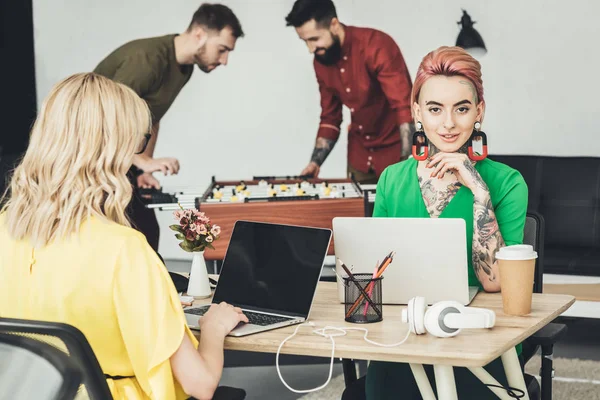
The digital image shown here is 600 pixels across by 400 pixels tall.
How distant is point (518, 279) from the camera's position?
6.05 feet

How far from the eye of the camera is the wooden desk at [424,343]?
5.11 feet

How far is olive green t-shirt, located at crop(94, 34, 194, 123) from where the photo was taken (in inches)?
199

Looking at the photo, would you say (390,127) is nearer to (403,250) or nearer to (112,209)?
(403,250)

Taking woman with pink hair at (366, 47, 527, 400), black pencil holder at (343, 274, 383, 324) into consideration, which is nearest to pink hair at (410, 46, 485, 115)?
woman with pink hair at (366, 47, 527, 400)

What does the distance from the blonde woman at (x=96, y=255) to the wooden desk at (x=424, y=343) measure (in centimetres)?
19

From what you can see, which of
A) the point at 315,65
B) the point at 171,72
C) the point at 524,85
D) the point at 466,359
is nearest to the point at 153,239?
the point at 171,72

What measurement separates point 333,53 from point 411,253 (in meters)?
3.14

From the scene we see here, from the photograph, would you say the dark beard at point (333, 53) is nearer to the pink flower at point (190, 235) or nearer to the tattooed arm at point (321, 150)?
the tattooed arm at point (321, 150)

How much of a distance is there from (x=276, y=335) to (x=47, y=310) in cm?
50

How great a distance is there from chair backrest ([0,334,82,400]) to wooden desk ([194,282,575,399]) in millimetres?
537

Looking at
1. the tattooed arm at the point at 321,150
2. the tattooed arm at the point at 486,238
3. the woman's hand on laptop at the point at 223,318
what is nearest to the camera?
the woman's hand on laptop at the point at 223,318

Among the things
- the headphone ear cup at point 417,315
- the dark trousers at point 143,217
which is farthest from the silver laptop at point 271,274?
the dark trousers at point 143,217

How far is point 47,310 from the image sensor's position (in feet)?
5.03

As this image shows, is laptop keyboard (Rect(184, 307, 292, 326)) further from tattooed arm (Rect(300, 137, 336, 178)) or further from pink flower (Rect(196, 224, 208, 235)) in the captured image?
tattooed arm (Rect(300, 137, 336, 178))
